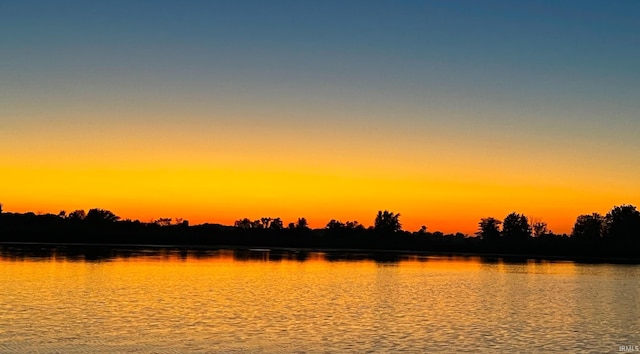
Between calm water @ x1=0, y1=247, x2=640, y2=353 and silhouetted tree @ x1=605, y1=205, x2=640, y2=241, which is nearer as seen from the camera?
calm water @ x1=0, y1=247, x2=640, y2=353

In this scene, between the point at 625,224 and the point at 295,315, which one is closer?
the point at 295,315

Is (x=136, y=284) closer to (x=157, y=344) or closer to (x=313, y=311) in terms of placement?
(x=313, y=311)

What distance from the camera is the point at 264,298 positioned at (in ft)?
128

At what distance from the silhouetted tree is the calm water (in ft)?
490

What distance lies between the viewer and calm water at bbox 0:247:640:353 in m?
24.3

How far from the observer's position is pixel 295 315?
105 ft

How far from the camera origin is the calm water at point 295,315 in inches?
958

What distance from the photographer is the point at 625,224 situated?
193750 mm

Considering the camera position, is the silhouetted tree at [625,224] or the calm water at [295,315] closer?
the calm water at [295,315]

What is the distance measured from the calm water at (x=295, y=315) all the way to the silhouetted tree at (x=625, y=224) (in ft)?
490

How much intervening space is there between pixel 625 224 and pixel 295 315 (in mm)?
184191

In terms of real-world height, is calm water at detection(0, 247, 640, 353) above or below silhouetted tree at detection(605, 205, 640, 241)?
below

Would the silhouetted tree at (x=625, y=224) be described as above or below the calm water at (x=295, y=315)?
above

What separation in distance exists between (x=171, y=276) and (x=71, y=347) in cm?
3177
